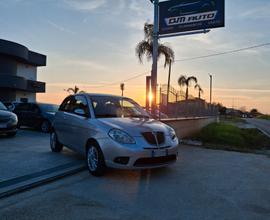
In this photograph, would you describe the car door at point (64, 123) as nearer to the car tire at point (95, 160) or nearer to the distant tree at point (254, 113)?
the car tire at point (95, 160)

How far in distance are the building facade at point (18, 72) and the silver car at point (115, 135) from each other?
26818mm

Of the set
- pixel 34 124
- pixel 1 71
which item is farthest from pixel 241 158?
pixel 1 71

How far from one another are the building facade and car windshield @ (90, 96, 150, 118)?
27.2m

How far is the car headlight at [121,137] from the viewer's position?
6.44 meters

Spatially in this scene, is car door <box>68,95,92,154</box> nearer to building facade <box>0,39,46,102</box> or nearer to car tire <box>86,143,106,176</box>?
car tire <box>86,143,106,176</box>

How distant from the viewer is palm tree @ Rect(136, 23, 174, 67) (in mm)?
22641

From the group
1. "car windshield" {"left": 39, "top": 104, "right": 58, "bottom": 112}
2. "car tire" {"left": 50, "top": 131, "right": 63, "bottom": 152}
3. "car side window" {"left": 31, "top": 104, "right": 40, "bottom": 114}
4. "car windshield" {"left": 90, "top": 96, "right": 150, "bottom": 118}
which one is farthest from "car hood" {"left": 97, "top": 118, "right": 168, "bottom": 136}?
"car side window" {"left": 31, "top": 104, "right": 40, "bottom": 114}

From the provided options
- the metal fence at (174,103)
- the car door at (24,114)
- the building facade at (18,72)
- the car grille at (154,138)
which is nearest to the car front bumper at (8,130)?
the car door at (24,114)

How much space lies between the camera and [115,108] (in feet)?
25.7

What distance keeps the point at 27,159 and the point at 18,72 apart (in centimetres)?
3096

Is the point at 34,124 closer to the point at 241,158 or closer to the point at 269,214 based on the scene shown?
the point at 241,158

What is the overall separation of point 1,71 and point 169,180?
102ft

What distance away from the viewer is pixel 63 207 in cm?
484

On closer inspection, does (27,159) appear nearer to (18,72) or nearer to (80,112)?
(80,112)
